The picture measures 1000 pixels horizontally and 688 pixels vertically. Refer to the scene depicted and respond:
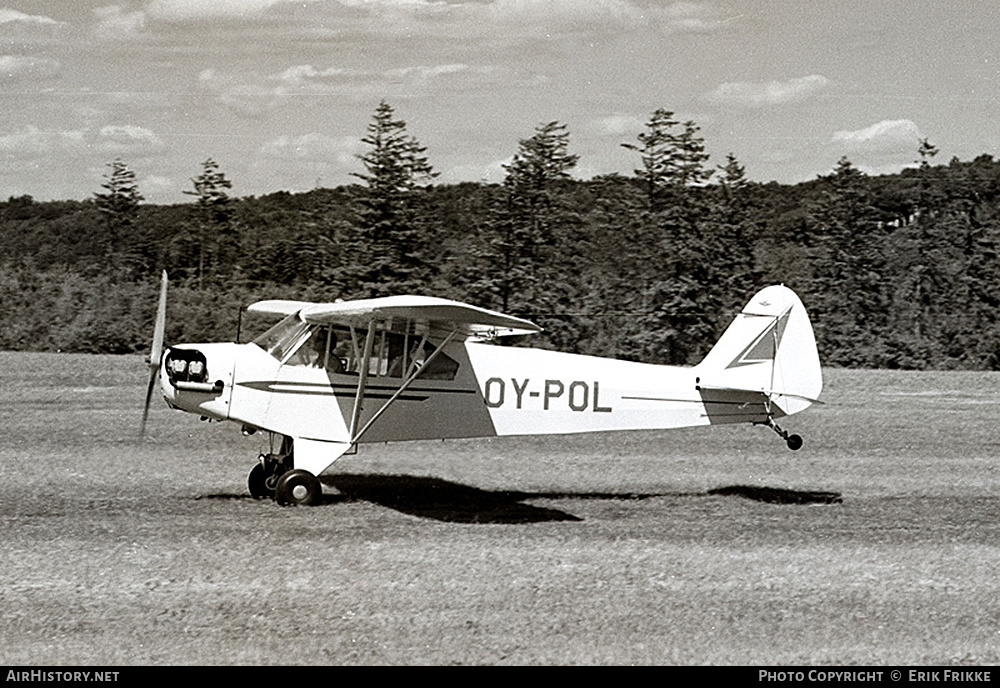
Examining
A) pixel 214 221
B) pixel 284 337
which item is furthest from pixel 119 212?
pixel 284 337

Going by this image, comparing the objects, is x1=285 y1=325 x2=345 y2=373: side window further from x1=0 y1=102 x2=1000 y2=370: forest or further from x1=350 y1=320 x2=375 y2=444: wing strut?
x1=0 y1=102 x2=1000 y2=370: forest

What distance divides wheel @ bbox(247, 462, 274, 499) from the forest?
2449 cm

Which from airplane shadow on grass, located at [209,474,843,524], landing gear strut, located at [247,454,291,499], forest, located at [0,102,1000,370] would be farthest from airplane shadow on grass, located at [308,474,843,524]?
forest, located at [0,102,1000,370]

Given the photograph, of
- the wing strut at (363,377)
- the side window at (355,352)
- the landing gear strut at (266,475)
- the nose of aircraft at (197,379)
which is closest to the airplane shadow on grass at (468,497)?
the landing gear strut at (266,475)

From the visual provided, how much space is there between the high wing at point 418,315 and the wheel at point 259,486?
1930 mm

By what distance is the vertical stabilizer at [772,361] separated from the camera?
14156mm

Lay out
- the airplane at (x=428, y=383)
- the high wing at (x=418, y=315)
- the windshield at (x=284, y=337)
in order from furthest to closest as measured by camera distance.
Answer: the windshield at (x=284, y=337) → the airplane at (x=428, y=383) → the high wing at (x=418, y=315)

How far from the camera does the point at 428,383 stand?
13703 millimetres

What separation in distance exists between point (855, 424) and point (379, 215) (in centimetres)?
3024

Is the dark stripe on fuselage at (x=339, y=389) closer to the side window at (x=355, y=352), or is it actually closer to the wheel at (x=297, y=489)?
the side window at (x=355, y=352)

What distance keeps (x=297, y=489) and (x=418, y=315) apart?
245 centimetres

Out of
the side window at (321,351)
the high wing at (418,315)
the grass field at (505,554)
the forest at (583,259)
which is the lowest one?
the grass field at (505,554)

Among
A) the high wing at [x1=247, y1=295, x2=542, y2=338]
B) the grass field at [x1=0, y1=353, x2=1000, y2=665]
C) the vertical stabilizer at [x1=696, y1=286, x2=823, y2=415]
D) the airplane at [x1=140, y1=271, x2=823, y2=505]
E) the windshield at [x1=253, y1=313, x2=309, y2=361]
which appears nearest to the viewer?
the grass field at [x1=0, y1=353, x2=1000, y2=665]

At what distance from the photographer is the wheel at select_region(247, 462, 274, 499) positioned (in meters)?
13.6
